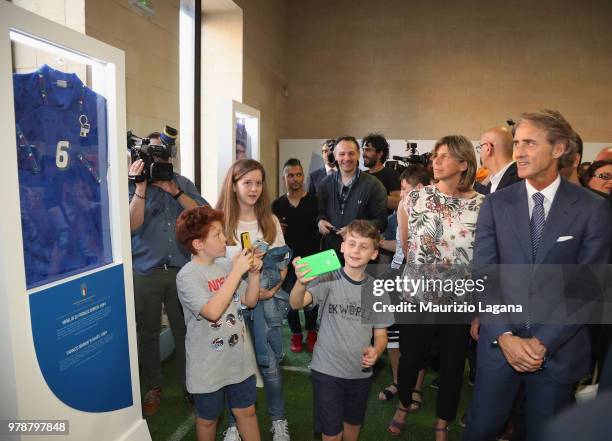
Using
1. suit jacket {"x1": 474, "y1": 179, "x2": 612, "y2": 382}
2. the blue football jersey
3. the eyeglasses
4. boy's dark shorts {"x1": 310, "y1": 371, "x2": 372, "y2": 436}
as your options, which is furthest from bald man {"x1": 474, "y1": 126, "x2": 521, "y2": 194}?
the blue football jersey

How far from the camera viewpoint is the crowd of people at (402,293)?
1771 millimetres

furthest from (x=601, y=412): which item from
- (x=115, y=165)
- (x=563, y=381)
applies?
(x=115, y=165)

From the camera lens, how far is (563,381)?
1.74 metres

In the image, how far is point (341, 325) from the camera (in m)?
1.97

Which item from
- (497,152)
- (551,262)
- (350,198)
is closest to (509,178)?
(497,152)

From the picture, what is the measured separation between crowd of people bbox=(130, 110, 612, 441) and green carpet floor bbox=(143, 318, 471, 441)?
0.36 feet

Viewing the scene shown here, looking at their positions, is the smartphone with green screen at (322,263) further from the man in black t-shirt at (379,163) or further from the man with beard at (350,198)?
the man in black t-shirt at (379,163)

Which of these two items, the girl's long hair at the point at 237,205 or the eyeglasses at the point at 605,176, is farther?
the eyeglasses at the point at 605,176

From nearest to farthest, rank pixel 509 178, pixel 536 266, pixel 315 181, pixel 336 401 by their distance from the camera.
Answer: pixel 536 266
pixel 336 401
pixel 509 178
pixel 315 181

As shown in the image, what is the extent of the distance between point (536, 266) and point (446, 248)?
53 cm

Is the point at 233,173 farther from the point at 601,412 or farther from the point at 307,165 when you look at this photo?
the point at 307,165

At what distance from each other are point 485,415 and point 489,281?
53 centimetres
